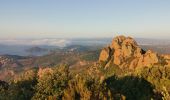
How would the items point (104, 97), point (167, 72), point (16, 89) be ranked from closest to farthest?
point (104, 97) < point (16, 89) < point (167, 72)

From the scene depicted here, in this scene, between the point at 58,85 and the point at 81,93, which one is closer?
the point at 81,93

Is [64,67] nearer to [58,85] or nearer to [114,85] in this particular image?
[58,85]

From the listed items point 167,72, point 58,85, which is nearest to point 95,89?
point 58,85

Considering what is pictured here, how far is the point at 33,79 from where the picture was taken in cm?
10238

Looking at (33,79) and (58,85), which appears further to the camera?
(33,79)

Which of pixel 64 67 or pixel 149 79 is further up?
pixel 64 67

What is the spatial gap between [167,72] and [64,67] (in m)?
49.0

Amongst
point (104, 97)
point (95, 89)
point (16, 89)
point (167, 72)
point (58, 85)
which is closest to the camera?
point (104, 97)

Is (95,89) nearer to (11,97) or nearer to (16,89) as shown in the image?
(11,97)

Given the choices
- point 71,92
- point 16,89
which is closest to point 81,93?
point 71,92

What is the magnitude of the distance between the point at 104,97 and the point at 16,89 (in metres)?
35.5

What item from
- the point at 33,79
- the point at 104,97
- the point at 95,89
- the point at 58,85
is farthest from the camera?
the point at 33,79

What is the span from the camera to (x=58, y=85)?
78438 mm

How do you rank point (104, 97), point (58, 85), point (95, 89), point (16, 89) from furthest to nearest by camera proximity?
A: 1. point (16, 89)
2. point (58, 85)
3. point (95, 89)
4. point (104, 97)
